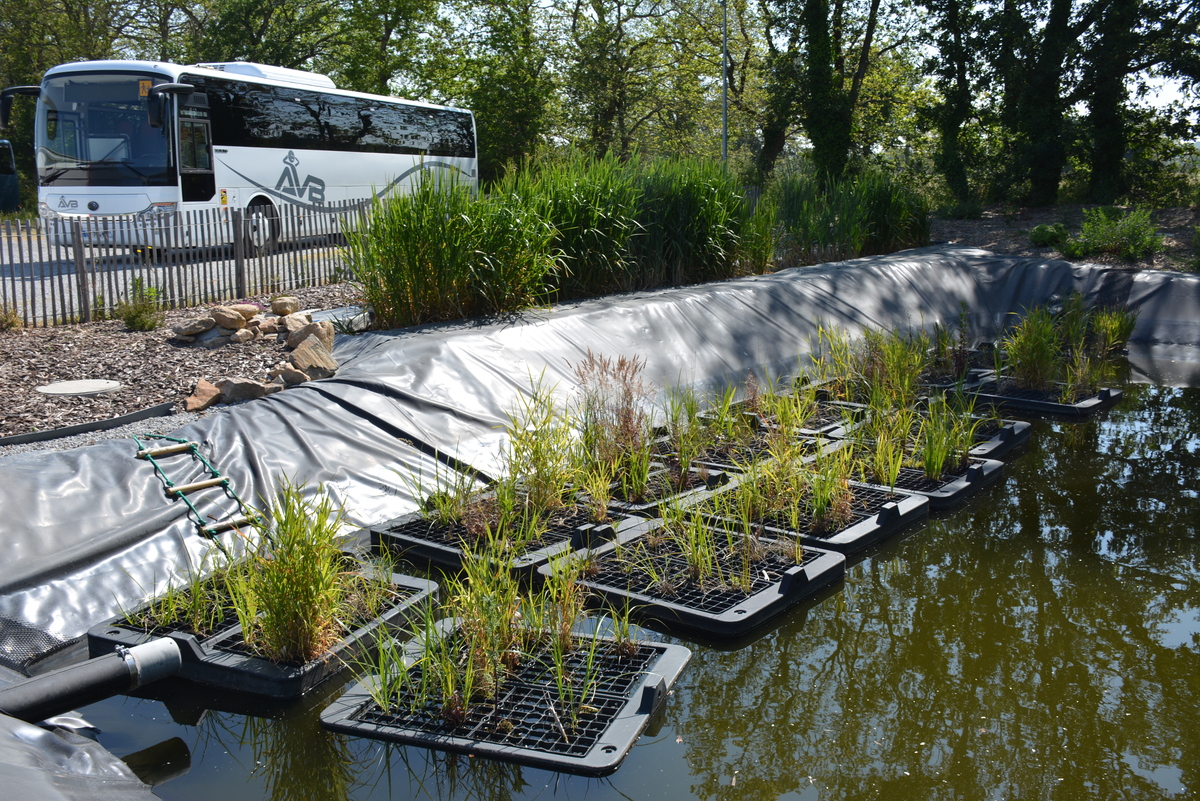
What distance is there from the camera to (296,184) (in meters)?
15.9

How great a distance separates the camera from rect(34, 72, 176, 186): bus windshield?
12922 mm

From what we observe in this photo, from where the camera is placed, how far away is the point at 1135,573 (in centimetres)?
416

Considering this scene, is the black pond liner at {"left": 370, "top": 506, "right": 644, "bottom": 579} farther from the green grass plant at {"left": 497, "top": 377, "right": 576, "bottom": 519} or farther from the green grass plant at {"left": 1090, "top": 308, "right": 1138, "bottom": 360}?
the green grass plant at {"left": 1090, "top": 308, "right": 1138, "bottom": 360}

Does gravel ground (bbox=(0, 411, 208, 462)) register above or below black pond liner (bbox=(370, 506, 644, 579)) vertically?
above

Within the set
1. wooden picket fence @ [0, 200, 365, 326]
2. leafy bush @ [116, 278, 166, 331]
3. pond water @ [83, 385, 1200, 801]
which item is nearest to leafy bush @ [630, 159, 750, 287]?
wooden picket fence @ [0, 200, 365, 326]

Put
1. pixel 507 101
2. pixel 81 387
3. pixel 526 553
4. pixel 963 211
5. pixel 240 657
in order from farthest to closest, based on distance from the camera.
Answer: pixel 507 101, pixel 963 211, pixel 81 387, pixel 526 553, pixel 240 657

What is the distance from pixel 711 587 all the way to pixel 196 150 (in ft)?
41.1

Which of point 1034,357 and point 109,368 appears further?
point 1034,357

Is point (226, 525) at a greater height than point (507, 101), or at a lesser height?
lesser

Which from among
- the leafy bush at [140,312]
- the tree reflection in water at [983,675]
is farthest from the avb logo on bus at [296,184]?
the tree reflection in water at [983,675]

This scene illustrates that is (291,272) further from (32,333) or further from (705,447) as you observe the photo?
(705,447)

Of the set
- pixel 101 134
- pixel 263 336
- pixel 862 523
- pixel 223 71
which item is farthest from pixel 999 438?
pixel 223 71

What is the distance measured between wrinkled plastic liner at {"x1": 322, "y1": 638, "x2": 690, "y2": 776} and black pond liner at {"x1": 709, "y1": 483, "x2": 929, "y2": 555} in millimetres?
1259

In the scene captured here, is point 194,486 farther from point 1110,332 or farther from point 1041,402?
point 1110,332
